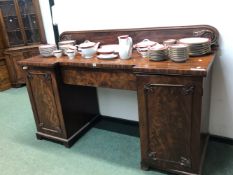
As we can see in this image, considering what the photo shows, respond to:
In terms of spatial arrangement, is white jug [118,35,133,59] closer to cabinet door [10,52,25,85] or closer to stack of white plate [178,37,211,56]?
stack of white plate [178,37,211,56]

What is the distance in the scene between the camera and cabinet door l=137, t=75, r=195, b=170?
1542 millimetres

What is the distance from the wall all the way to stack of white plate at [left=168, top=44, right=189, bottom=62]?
0.47 metres

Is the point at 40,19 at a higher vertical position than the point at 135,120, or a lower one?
higher

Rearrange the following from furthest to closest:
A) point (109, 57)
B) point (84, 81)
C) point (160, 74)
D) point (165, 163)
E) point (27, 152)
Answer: point (27, 152), point (84, 81), point (109, 57), point (165, 163), point (160, 74)

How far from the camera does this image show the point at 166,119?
165 cm

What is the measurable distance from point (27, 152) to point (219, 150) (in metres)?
1.80

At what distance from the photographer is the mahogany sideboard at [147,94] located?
154 centimetres

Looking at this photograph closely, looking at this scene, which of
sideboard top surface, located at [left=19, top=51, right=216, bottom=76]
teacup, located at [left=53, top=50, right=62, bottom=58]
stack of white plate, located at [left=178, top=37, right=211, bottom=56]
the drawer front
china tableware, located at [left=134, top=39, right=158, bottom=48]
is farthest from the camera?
teacup, located at [left=53, top=50, right=62, bottom=58]

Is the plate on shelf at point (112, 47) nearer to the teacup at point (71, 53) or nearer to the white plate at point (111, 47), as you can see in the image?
the white plate at point (111, 47)

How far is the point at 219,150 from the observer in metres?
2.07

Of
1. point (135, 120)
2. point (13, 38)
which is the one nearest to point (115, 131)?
point (135, 120)

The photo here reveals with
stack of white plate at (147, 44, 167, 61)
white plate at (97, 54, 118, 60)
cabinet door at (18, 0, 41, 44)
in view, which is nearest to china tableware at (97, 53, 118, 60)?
white plate at (97, 54, 118, 60)

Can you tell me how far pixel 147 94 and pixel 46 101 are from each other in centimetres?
109

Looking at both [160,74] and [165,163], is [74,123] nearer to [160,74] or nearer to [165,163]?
[165,163]
